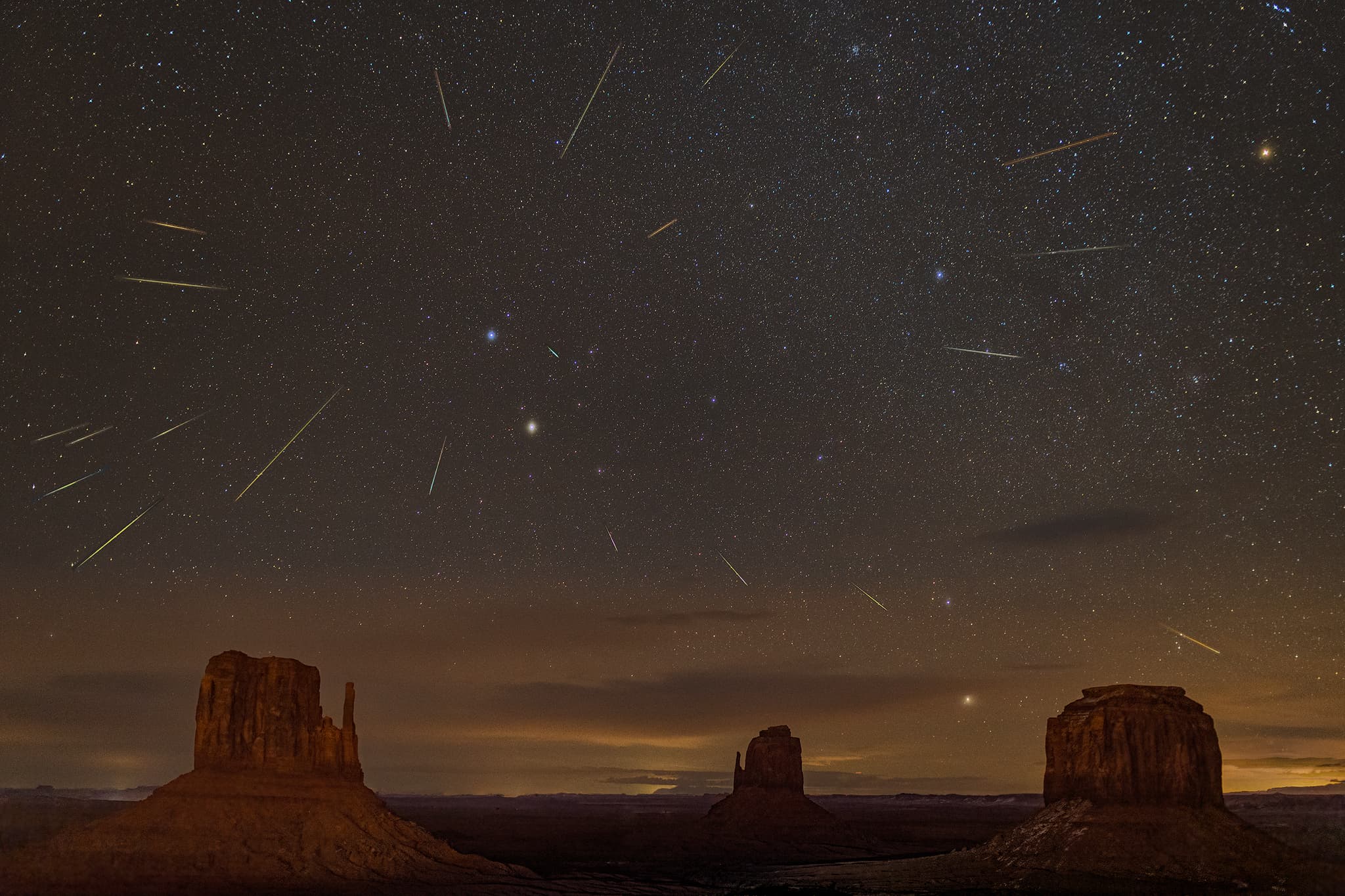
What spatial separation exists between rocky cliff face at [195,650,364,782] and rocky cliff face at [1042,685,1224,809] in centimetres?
6565

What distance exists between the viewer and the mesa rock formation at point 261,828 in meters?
68.8

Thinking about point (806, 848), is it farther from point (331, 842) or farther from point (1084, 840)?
point (331, 842)

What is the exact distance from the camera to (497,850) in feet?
460

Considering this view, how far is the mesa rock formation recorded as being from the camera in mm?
68812

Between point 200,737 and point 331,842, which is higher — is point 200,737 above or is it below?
above

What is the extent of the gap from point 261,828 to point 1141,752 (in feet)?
241

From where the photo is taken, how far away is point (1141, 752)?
8675cm

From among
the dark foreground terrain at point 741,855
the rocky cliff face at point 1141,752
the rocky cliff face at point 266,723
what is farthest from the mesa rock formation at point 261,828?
the rocky cliff face at point 1141,752

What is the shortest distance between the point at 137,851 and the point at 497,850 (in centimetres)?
7657

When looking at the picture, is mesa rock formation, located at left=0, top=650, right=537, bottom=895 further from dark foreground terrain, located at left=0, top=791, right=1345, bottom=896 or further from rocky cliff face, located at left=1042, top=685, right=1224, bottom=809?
rocky cliff face, located at left=1042, top=685, right=1224, bottom=809

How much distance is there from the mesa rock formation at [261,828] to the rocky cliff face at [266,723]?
0.08m

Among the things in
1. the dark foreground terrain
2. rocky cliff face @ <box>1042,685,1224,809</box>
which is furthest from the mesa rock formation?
rocky cliff face @ <box>1042,685,1224,809</box>

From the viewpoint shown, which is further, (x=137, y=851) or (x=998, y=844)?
(x=998, y=844)

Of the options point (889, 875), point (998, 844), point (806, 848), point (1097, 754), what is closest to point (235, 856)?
point (889, 875)
